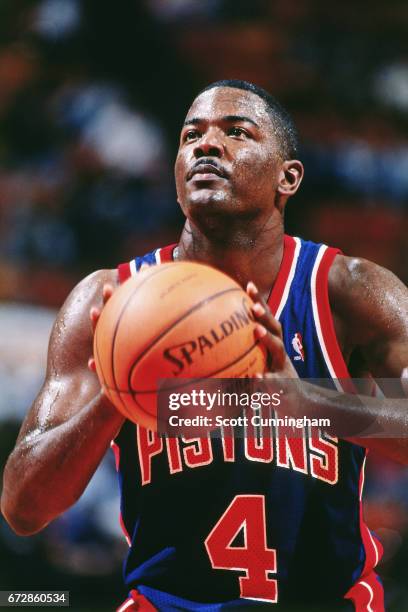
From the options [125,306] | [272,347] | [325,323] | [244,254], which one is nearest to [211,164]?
A: [244,254]

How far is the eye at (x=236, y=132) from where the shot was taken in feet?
11.0

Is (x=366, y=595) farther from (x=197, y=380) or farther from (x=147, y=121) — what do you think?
(x=147, y=121)

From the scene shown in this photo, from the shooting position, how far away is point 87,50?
28.4 ft

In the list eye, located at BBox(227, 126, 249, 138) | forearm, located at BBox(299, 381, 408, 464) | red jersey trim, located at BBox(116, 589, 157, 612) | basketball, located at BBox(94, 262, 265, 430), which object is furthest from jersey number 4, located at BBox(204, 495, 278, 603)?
eye, located at BBox(227, 126, 249, 138)

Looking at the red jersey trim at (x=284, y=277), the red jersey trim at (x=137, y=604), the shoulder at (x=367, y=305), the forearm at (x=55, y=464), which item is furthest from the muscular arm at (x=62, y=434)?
the shoulder at (x=367, y=305)

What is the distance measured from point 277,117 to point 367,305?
81 cm

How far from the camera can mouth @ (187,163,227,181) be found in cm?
322

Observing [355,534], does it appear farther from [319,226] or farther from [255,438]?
[319,226]

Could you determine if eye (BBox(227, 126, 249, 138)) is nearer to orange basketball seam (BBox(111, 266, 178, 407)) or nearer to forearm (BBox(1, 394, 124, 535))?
orange basketball seam (BBox(111, 266, 178, 407))

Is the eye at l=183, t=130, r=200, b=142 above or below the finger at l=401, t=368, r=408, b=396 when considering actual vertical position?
above

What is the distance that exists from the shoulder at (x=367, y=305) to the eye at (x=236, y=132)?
1.92 ft

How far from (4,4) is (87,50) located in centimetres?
100

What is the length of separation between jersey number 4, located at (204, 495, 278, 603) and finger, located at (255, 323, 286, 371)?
826 millimetres

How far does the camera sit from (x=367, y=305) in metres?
3.27
